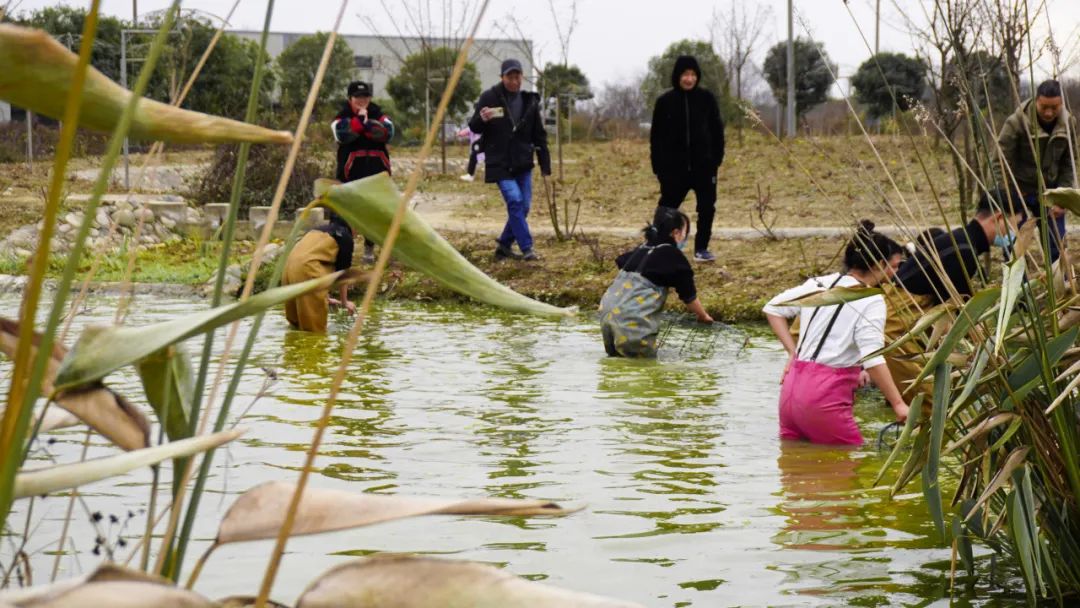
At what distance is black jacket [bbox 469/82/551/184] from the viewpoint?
13086 mm

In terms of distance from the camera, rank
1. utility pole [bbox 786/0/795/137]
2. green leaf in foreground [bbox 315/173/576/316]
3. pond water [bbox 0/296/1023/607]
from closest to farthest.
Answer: green leaf in foreground [bbox 315/173/576/316] → pond water [bbox 0/296/1023/607] → utility pole [bbox 786/0/795/137]

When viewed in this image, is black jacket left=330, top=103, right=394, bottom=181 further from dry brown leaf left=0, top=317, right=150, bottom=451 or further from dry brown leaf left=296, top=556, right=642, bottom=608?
dry brown leaf left=296, top=556, right=642, bottom=608

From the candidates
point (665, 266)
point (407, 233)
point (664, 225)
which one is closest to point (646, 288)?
point (665, 266)

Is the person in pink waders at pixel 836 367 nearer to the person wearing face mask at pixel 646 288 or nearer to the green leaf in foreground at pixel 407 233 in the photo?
the person wearing face mask at pixel 646 288

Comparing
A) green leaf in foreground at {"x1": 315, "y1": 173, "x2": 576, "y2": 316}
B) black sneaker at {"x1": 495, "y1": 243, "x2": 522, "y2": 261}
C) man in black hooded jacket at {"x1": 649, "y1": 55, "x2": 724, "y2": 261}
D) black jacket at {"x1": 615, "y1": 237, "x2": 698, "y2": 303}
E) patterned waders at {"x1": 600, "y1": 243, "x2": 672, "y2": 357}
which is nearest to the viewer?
green leaf in foreground at {"x1": 315, "y1": 173, "x2": 576, "y2": 316}

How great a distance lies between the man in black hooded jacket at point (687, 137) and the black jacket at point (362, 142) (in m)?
2.32

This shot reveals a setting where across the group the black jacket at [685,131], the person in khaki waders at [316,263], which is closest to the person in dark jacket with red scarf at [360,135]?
the person in khaki waders at [316,263]

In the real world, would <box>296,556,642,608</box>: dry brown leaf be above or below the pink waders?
above

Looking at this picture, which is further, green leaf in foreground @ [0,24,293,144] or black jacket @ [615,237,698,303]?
black jacket @ [615,237,698,303]

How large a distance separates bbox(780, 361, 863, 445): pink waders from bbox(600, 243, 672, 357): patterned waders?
2680 millimetres

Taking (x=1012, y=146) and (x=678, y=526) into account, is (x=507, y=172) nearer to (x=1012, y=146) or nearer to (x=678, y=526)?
(x=1012, y=146)

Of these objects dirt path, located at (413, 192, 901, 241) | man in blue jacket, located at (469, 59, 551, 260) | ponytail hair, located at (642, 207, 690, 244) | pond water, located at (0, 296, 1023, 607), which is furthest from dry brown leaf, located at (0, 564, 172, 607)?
man in blue jacket, located at (469, 59, 551, 260)

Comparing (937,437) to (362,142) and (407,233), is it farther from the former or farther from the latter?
(362,142)

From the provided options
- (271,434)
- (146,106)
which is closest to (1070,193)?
(146,106)
